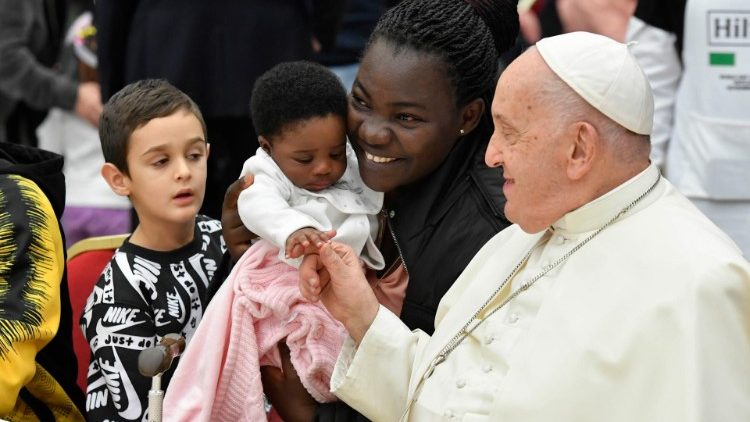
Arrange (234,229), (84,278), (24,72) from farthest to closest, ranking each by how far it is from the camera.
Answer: (24,72)
(84,278)
(234,229)

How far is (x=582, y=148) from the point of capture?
2996 mm

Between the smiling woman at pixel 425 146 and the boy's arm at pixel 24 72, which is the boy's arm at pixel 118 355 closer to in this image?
the smiling woman at pixel 425 146

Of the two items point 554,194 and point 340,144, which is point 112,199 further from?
point 554,194

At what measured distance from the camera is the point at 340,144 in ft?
11.6

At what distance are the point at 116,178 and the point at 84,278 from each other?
492 millimetres

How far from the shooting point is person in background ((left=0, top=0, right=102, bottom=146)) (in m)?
6.71

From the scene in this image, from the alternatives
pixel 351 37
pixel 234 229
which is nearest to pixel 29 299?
pixel 234 229

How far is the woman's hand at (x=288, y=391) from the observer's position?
11.7 ft

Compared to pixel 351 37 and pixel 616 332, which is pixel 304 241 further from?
pixel 351 37

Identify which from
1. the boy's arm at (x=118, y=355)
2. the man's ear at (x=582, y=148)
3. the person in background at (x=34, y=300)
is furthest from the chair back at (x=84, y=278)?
the man's ear at (x=582, y=148)

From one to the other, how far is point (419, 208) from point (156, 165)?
76 cm

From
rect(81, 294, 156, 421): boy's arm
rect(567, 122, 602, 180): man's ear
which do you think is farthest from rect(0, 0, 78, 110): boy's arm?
rect(567, 122, 602, 180): man's ear

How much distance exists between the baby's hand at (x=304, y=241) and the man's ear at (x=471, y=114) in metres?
0.51

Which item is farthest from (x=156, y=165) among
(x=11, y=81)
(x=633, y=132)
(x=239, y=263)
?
(x=11, y=81)
